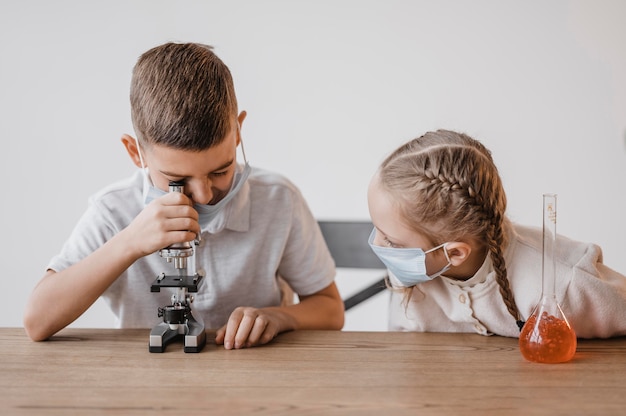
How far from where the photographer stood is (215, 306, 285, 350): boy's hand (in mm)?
1357

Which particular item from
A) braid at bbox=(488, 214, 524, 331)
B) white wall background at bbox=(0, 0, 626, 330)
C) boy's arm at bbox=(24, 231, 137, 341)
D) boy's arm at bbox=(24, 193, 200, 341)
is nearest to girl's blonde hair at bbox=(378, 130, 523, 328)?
braid at bbox=(488, 214, 524, 331)

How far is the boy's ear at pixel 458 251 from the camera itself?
139 cm

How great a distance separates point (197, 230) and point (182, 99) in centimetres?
26

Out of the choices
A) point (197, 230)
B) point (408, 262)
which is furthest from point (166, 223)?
point (408, 262)

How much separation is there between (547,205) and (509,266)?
26 cm

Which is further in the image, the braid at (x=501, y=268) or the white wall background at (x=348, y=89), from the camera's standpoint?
the white wall background at (x=348, y=89)

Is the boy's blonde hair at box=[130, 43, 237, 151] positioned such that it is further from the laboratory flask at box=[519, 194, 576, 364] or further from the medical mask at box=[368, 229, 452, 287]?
the laboratory flask at box=[519, 194, 576, 364]

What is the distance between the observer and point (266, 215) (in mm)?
1718

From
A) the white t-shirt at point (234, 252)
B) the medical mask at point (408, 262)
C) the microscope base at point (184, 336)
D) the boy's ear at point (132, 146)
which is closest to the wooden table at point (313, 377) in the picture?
the microscope base at point (184, 336)

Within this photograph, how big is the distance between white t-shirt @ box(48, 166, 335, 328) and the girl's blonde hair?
386 millimetres

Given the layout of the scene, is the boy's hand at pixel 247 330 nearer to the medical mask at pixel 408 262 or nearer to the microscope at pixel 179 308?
the microscope at pixel 179 308

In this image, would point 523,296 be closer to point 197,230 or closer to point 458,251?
point 458,251

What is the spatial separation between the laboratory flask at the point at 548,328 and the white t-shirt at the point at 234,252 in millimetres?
623

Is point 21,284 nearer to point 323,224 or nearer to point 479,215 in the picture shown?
point 323,224
